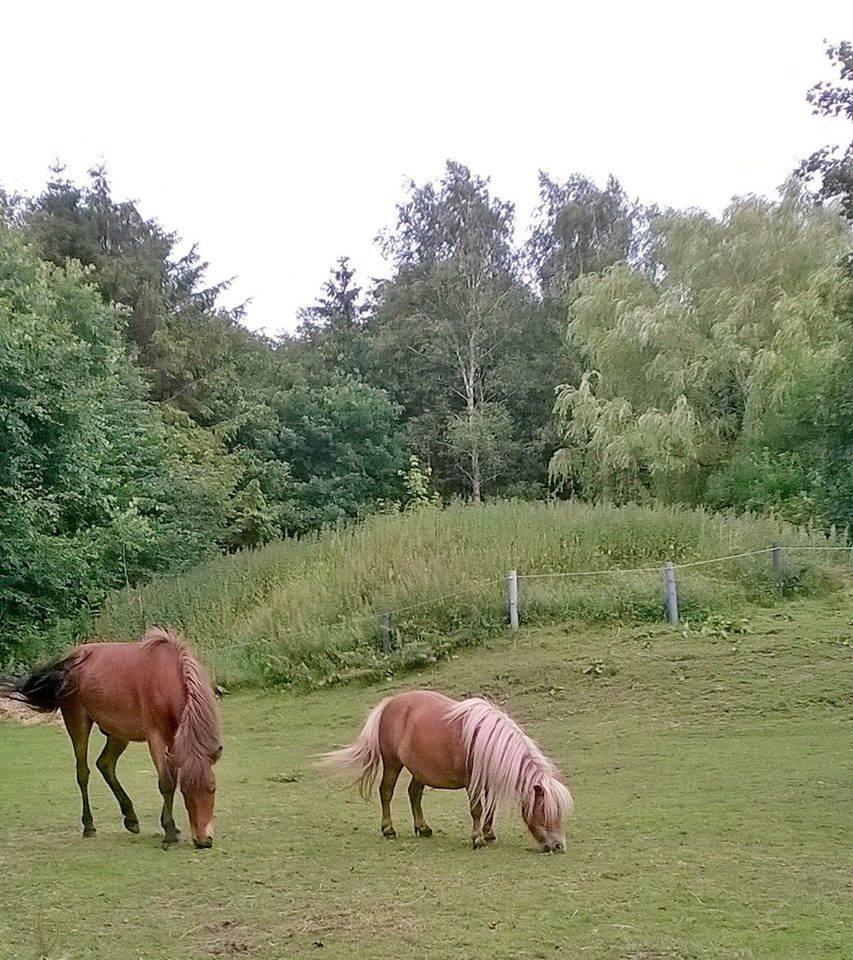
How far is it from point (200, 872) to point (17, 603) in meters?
10.2

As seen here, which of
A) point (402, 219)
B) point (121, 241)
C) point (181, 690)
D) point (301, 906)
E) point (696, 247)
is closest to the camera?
point (301, 906)

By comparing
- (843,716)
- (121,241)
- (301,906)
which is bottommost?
(843,716)

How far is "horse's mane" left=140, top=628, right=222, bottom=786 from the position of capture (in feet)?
16.0

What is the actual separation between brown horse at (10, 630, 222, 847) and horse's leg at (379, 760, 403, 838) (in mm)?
925

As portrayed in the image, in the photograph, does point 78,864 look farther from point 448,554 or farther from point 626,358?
point 626,358

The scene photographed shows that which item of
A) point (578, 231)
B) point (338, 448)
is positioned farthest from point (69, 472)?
point (578, 231)

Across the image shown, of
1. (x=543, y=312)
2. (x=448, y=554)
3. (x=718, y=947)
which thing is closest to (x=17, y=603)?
(x=448, y=554)

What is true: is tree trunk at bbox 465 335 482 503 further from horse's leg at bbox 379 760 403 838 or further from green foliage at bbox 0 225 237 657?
horse's leg at bbox 379 760 403 838

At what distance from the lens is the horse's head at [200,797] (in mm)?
4875

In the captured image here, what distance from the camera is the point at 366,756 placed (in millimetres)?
5488

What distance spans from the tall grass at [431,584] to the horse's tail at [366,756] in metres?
7.05

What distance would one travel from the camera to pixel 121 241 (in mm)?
29594

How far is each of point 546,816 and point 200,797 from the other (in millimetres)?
1683

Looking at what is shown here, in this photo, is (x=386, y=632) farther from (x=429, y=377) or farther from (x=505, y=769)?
(x=429, y=377)
